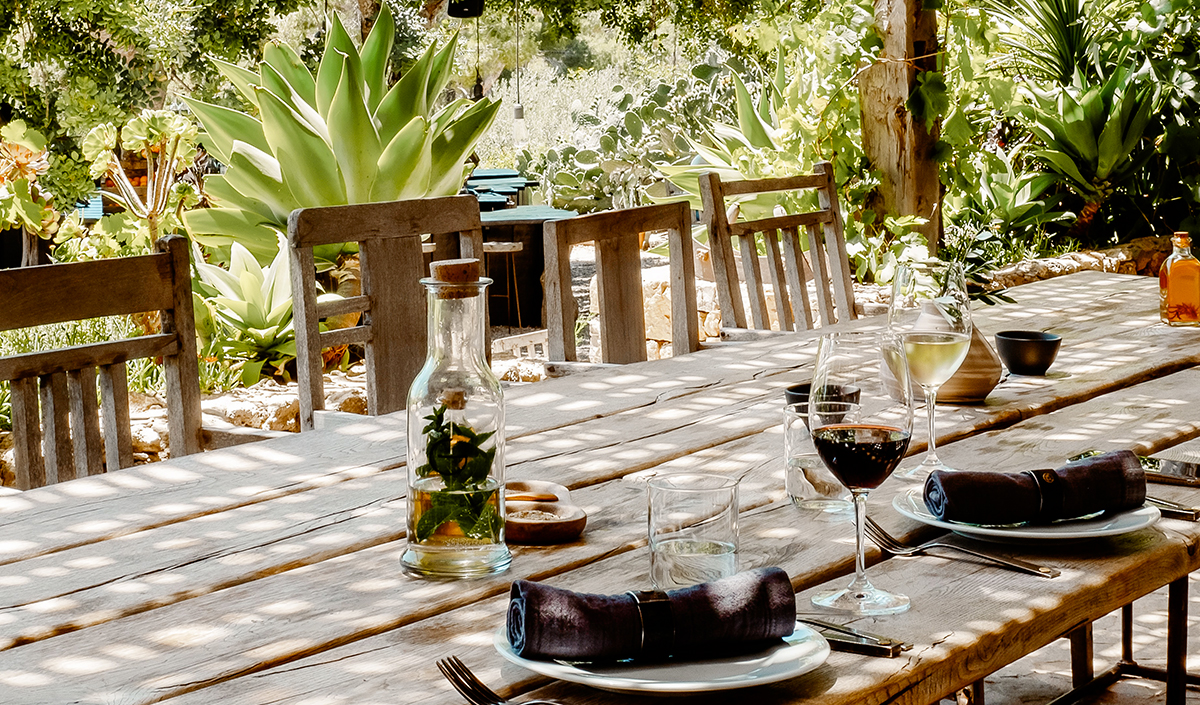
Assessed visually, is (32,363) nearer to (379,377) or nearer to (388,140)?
(379,377)

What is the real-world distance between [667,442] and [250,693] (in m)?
0.83

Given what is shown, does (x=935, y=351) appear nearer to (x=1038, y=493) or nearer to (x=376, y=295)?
(x=1038, y=493)

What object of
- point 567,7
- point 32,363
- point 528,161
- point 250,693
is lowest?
point 250,693

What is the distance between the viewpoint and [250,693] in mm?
867

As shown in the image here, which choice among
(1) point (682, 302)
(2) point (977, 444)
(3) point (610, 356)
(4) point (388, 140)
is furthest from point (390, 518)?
(4) point (388, 140)

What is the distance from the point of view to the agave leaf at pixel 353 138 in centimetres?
369

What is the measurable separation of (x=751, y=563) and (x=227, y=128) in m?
3.37

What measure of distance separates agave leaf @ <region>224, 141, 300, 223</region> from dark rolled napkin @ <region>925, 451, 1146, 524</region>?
3.13 m

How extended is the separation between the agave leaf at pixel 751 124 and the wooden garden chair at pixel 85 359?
360cm

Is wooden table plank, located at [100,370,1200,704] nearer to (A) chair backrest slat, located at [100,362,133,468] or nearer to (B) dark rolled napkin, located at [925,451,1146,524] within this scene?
(B) dark rolled napkin, located at [925,451,1146,524]

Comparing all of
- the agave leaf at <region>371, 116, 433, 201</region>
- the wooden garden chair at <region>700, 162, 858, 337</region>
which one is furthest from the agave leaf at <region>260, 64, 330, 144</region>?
the wooden garden chair at <region>700, 162, 858, 337</region>

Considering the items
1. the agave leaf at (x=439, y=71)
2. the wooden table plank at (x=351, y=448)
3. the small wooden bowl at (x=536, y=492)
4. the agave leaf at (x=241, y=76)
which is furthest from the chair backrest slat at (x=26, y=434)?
the agave leaf at (x=439, y=71)

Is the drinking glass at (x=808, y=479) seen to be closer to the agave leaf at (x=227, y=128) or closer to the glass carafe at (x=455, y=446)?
the glass carafe at (x=455, y=446)

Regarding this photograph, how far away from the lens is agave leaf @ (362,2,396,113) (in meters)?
4.31
